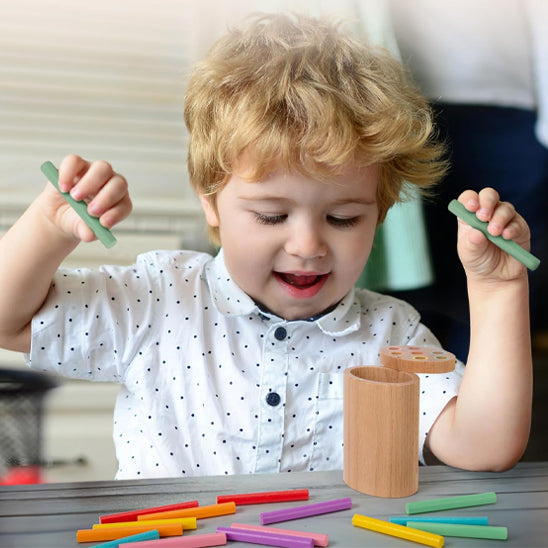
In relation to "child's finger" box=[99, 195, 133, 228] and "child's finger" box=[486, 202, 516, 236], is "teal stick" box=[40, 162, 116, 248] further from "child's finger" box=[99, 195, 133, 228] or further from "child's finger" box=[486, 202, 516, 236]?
"child's finger" box=[486, 202, 516, 236]

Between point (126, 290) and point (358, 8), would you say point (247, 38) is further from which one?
point (358, 8)

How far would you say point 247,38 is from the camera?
803mm

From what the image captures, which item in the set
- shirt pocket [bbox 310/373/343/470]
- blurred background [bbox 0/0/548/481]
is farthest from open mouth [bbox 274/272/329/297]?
blurred background [bbox 0/0/548/481]

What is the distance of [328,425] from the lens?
0.81m

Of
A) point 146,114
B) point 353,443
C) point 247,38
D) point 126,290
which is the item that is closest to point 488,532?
point 353,443

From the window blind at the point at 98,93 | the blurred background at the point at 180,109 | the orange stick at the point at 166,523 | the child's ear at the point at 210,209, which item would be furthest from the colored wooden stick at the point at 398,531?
the window blind at the point at 98,93

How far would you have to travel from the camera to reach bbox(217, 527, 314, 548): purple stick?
1.49 ft

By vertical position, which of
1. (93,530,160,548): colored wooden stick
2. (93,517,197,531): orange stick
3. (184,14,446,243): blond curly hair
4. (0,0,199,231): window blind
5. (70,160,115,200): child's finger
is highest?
(0,0,199,231): window blind

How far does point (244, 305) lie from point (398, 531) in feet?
1.25

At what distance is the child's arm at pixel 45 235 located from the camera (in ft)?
1.84

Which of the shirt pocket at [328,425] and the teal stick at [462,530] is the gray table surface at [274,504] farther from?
the shirt pocket at [328,425]

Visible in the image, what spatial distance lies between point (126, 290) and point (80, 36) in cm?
77

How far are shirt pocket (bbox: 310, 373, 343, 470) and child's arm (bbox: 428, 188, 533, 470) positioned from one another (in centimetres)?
16

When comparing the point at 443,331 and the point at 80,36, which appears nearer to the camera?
the point at 443,331
